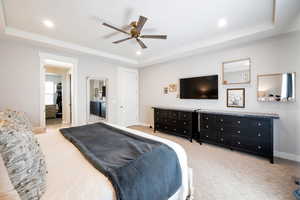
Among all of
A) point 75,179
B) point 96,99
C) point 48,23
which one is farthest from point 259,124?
point 96,99

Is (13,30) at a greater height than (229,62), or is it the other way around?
(13,30)

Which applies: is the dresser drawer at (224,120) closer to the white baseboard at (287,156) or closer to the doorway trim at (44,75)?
the white baseboard at (287,156)

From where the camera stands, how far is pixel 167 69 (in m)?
4.91

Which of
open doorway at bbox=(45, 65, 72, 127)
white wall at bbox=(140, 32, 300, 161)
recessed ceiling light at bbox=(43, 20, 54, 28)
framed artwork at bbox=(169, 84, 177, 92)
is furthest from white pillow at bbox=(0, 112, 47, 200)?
open doorway at bbox=(45, 65, 72, 127)

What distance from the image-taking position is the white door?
530cm

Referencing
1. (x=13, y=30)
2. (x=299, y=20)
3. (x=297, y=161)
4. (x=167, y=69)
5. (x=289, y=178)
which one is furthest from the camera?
(x=167, y=69)

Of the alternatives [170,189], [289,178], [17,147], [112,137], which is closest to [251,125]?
[289,178]

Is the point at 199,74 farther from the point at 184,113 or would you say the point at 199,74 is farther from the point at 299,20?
the point at 299,20

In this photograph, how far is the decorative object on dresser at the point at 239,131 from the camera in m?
2.65

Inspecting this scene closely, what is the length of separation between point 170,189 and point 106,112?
4.04 m

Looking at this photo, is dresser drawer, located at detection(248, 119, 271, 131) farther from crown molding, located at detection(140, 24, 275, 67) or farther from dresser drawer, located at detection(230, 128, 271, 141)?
crown molding, located at detection(140, 24, 275, 67)

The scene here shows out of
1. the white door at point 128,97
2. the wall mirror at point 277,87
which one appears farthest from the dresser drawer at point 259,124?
the white door at point 128,97

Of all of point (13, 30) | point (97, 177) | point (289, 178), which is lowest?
point (289, 178)

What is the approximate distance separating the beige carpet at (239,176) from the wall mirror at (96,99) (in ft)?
11.4
